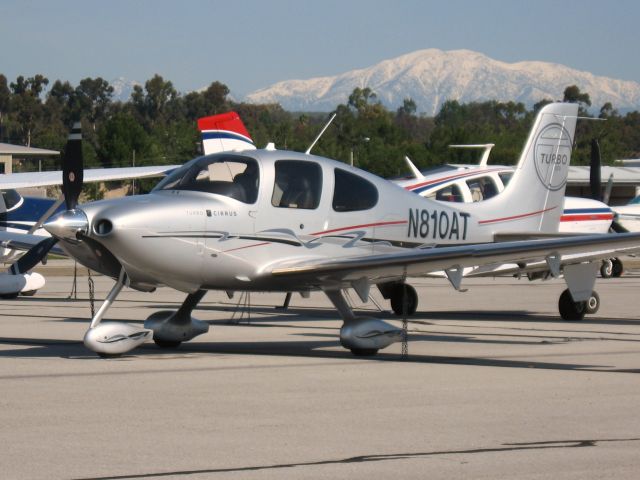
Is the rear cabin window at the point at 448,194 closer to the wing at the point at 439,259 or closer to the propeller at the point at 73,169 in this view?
the wing at the point at 439,259

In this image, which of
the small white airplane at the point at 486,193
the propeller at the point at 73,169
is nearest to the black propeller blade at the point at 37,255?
the propeller at the point at 73,169

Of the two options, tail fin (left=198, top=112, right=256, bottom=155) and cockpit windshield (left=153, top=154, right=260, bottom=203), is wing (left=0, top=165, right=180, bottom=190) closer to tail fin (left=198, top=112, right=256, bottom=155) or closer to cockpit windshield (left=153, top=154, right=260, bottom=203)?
tail fin (left=198, top=112, right=256, bottom=155)

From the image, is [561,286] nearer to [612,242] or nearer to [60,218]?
[612,242]

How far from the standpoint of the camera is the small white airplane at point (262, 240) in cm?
1173

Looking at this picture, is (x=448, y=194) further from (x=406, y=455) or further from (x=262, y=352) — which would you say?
(x=406, y=455)

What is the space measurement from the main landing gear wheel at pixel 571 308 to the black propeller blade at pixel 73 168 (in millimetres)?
8236

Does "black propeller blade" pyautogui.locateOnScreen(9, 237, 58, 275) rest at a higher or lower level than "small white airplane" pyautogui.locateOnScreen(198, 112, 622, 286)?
lower

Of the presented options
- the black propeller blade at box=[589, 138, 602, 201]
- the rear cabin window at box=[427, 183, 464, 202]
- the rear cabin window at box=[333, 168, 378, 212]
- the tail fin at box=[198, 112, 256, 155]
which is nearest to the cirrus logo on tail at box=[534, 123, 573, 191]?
the rear cabin window at box=[427, 183, 464, 202]

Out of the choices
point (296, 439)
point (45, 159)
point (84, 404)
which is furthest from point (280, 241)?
point (45, 159)

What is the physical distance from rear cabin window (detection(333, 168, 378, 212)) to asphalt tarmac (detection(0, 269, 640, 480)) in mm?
1605

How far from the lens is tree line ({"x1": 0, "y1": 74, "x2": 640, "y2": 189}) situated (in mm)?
79438

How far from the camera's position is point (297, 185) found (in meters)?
12.7

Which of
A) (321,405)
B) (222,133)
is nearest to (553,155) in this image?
(222,133)

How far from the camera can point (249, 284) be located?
12562 millimetres
